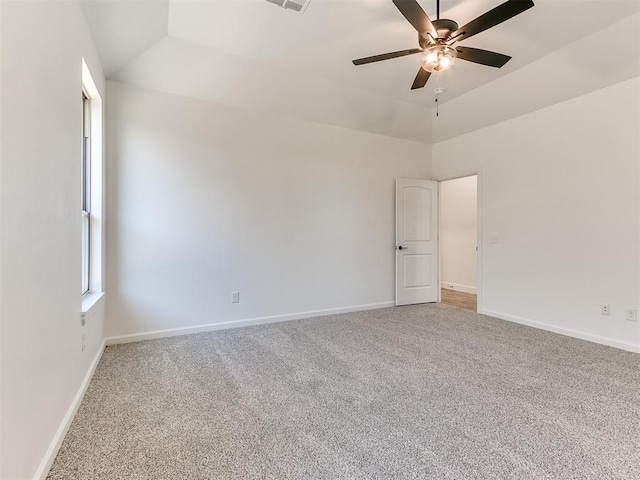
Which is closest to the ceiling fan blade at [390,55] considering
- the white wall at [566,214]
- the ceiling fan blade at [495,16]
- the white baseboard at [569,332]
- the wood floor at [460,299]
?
the ceiling fan blade at [495,16]

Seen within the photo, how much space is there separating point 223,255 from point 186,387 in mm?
1681

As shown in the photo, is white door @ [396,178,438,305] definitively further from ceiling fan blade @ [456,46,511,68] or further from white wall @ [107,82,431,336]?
ceiling fan blade @ [456,46,511,68]

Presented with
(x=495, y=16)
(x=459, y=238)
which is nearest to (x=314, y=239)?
(x=495, y=16)

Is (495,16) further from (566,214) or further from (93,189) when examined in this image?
(93,189)

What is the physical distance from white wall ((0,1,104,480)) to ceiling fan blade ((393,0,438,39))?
185 cm

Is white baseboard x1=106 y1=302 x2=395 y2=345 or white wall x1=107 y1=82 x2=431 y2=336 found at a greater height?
white wall x1=107 y1=82 x2=431 y2=336

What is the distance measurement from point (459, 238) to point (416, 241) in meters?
1.82

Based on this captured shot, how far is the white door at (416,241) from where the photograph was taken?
16.0 feet

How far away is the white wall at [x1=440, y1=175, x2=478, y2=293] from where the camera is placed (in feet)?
20.0

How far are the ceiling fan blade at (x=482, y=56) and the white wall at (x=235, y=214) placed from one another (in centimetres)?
225

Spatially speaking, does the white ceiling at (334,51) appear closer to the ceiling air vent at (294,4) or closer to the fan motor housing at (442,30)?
the ceiling air vent at (294,4)

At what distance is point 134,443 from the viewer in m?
1.68

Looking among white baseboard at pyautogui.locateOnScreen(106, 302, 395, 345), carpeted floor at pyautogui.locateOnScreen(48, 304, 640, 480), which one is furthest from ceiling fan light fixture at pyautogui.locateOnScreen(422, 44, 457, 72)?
white baseboard at pyautogui.locateOnScreen(106, 302, 395, 345)

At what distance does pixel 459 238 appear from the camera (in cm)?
634
